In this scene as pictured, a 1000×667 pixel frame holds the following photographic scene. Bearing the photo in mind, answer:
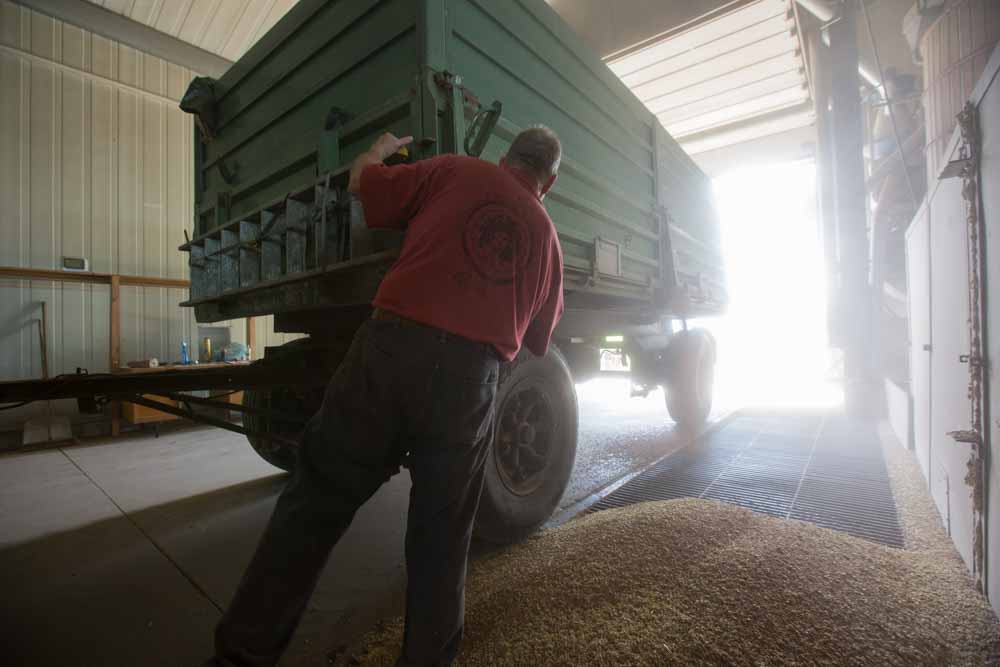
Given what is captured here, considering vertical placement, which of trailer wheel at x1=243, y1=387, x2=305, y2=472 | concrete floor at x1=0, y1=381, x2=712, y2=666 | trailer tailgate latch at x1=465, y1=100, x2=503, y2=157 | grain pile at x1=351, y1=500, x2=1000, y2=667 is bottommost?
concrete floor at x1=0, y1=381, x2=712, y2=666

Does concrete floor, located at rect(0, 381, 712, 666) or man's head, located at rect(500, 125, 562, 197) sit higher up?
man's head, located at rect(500, 125, 562, 197)

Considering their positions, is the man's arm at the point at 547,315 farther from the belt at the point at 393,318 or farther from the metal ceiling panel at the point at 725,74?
the metal ceiling panel at the point at 725,74

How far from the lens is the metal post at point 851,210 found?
616 cm

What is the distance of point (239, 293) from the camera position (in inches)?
105

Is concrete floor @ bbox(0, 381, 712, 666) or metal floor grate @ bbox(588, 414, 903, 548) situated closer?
concrete floor @ bbox(0, 381, 712, 666)

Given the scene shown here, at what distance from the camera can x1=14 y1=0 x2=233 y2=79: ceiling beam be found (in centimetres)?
548

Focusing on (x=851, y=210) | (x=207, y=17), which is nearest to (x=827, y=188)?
(x=851, y=210)

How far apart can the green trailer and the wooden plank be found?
133 inches

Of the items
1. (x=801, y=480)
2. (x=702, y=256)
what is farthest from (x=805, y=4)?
(x=801, y=480)

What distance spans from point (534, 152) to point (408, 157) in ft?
1.76

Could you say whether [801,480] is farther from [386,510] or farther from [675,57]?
[675,57]

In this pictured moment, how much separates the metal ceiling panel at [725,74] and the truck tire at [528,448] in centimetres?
491

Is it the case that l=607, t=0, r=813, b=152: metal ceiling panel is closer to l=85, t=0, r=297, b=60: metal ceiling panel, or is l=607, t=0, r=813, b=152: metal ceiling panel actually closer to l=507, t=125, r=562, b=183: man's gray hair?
l=85, t=0, r=297, b=60: metal ceiling panel

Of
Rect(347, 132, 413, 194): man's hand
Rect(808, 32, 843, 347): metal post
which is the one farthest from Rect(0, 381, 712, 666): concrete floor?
Rect(808, 32, 843, 347): metal post
